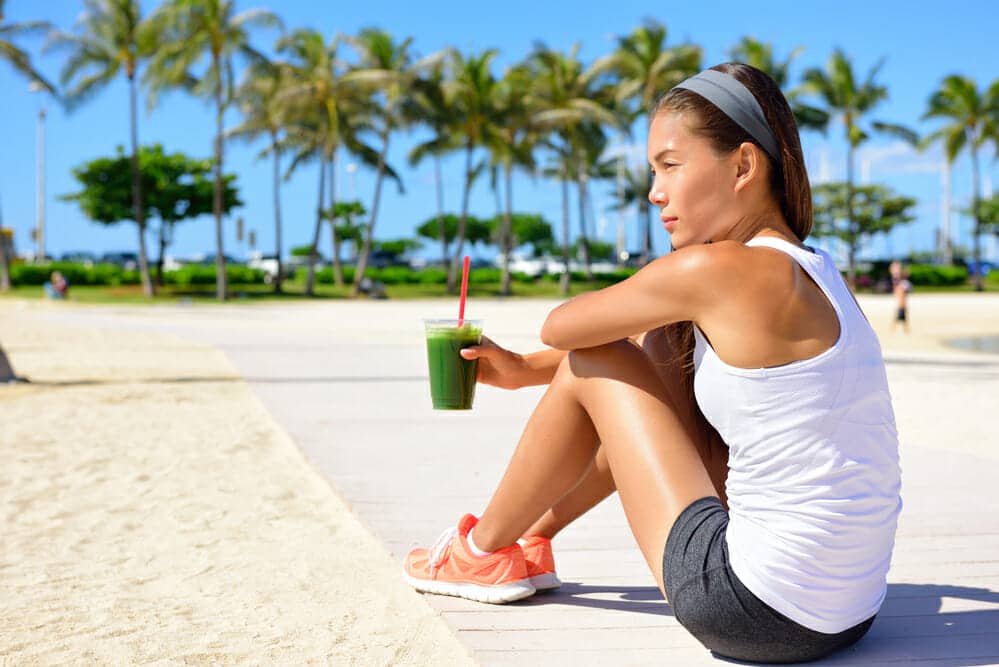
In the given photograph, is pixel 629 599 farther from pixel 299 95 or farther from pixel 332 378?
pixel 299 95

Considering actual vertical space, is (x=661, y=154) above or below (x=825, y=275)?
above

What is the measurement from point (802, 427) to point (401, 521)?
2.16m

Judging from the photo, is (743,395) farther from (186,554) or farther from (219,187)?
(219,187)

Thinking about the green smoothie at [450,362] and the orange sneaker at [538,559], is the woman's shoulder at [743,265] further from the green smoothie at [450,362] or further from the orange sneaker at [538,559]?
the orange sneaker at [538,559]

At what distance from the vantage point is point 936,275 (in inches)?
1864

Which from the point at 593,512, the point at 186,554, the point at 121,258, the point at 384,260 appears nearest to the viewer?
the point at 186,554

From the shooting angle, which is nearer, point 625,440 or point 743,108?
point 743,108

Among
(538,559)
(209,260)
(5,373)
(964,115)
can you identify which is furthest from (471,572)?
(209,260)

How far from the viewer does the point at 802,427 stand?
1824 mm

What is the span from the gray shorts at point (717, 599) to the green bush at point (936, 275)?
47.9 meters

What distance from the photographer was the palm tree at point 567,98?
124ft

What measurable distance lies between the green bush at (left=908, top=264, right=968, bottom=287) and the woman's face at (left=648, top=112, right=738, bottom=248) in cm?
4792

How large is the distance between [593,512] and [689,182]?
2.12 meters

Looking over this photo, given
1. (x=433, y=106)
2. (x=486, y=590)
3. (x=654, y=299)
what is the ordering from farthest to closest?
1. (x=433, y=106)
2. (x=486, y=590)
3. (x=654, y=299)
